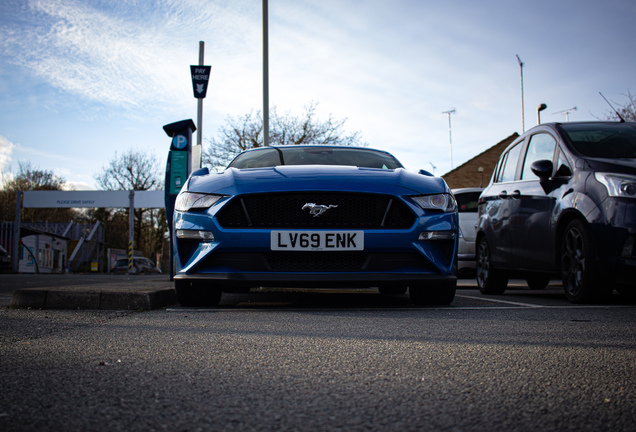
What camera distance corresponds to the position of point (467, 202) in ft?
36.0

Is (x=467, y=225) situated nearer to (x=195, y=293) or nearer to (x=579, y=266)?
(x=579, y=266)

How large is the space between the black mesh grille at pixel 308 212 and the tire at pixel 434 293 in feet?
2.09

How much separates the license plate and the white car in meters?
6.64

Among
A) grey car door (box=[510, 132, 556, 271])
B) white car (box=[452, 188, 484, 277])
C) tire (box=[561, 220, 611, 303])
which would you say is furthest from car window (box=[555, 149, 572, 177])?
white car (box=[452, 188, 484, 277])

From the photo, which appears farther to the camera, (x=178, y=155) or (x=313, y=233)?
(x=178, y=155)

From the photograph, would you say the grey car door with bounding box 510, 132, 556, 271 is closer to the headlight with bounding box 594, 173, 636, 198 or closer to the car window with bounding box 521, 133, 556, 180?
the car window with bounding box 521, 133, 556, 180

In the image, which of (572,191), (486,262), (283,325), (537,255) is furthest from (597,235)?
(283,325)

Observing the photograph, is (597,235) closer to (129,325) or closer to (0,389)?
(129,325)

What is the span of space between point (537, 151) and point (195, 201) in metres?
3.69

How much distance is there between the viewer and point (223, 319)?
3.83 metres

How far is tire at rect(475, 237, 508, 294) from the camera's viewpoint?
688 centimetres

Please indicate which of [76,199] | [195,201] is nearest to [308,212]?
[195,201]

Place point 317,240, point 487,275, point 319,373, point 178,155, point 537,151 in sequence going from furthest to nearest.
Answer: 1. point 178,155
2. point 487,275
3. point 537,151
4. point 317,240
5. point 319,373

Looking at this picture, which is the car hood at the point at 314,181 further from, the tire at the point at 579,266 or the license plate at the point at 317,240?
the tire at the point at 579,266
